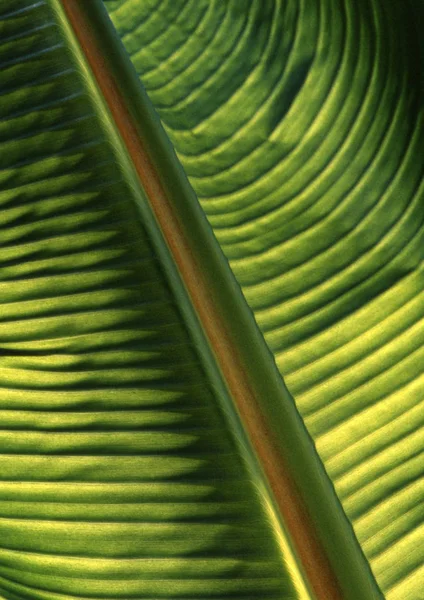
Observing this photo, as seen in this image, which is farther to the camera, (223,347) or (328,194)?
(328,194)

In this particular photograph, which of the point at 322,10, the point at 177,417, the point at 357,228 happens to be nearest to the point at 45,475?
the point at 177,417

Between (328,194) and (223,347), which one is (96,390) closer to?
(223,347)

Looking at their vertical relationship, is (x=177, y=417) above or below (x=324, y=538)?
above

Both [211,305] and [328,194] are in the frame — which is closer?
[211,305]

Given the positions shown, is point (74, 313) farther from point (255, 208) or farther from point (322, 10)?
point (322, 10)

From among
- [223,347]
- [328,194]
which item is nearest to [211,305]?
[223,347]

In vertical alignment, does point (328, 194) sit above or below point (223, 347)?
above
